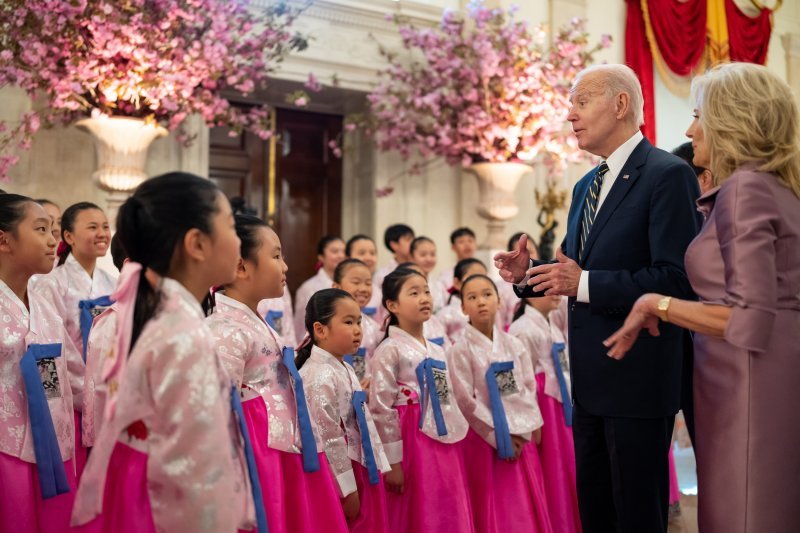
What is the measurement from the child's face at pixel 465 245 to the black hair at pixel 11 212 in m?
3.60

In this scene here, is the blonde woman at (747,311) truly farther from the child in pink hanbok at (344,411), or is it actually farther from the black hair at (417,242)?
the black hair at (417,242)

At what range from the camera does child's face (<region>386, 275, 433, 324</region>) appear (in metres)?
3.42

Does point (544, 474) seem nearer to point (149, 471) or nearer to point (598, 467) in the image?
point (598, 467)

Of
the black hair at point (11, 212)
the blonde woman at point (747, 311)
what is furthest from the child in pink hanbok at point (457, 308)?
the blonde woman at point (747, 311)

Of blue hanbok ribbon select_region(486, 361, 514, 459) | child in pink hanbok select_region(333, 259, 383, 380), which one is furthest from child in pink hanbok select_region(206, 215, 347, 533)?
child in pink hanbok select_region(333, 259, 383, 380)

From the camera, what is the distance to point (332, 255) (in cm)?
525

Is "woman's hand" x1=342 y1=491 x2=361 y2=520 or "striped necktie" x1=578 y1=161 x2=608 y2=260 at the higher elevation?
"striped necktie" x1=578 y1=161 x2=608 y2=260

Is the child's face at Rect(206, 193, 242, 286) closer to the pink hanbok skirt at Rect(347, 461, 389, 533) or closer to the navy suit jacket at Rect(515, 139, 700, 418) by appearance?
the navy suit jacket at Rect(515, 139, 700, 418)

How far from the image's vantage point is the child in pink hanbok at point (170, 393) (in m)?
1.46

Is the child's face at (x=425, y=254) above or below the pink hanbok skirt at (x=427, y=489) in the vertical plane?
above

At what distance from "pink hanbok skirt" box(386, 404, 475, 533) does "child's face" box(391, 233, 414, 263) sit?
96.2 inches

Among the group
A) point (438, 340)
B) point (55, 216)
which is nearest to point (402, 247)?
point (438, 340)

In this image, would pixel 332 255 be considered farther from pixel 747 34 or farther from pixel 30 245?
pixel 747 34

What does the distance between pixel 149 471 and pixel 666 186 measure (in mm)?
1494
